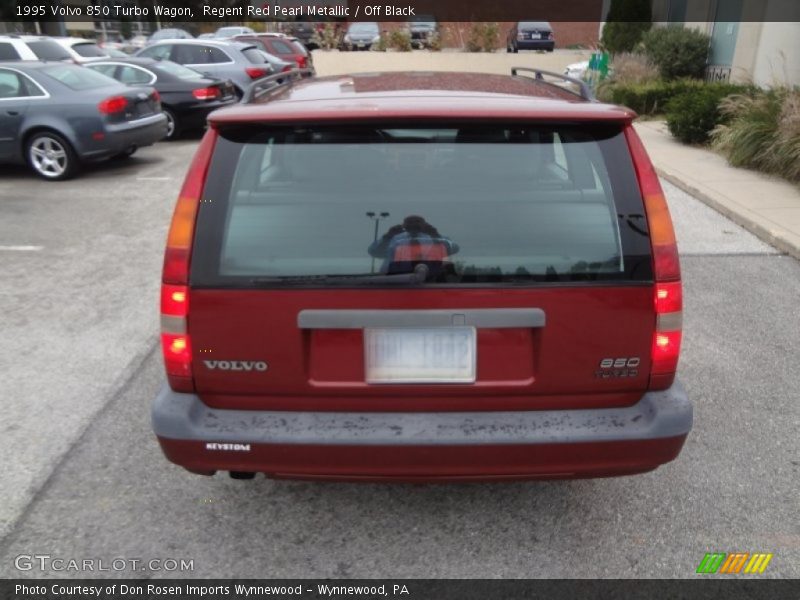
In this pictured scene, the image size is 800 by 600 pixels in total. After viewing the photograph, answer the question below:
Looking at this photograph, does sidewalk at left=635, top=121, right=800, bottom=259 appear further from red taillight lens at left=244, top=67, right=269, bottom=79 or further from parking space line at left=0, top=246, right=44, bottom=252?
red taillight lens at left=244, top=67, right=269, bottom=79

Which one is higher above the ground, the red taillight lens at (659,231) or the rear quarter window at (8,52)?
the rear quarter window at (8,52)

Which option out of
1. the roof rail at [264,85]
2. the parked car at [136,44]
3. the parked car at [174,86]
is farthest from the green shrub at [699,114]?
the parked car at [136,44]

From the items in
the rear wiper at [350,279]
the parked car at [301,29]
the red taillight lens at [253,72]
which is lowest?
the rear wiper at [350,279]

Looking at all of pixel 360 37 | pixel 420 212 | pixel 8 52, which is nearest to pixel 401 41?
pixel 360 37

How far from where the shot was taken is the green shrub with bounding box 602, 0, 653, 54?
2023 cm

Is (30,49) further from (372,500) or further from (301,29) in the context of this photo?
(301,29)

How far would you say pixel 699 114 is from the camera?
1114cm

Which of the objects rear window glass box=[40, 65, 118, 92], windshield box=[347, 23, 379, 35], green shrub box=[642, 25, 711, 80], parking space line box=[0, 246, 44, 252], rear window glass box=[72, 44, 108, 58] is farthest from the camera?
windshield box=[347, 23, 379, 35]

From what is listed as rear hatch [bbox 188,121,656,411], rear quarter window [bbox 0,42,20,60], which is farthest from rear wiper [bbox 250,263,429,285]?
rear quarter window [bbox 0,42,20,60]

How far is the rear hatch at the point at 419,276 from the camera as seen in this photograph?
230 centimetres

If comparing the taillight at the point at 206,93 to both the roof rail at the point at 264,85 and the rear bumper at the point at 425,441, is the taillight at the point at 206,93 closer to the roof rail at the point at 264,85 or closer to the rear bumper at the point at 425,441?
the roof rail at the point at 264,85

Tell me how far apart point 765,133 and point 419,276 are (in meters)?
8.92

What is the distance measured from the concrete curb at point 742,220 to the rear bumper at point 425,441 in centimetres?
470
